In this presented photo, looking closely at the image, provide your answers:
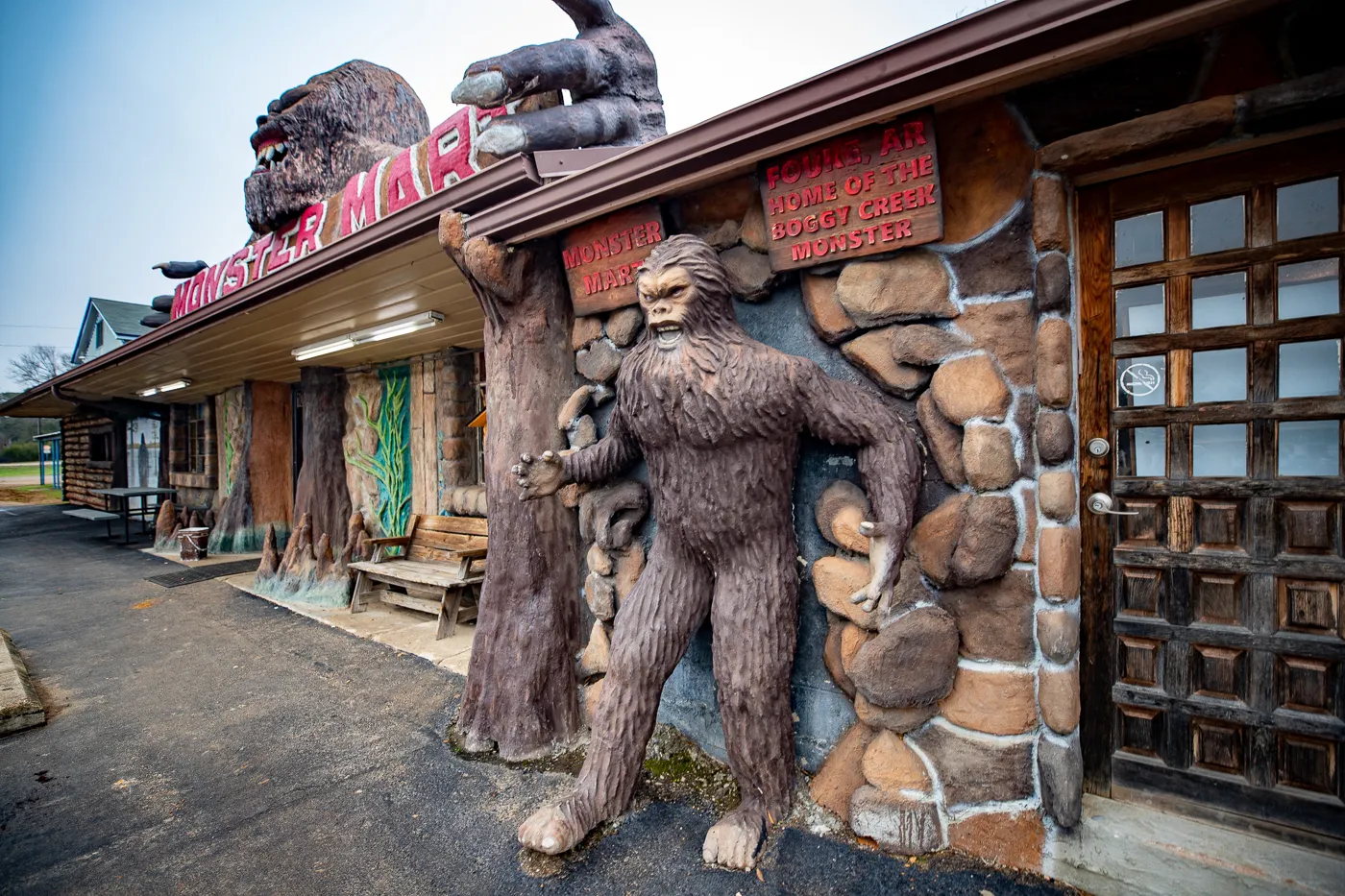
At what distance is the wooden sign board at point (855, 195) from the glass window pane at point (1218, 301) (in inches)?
27.5

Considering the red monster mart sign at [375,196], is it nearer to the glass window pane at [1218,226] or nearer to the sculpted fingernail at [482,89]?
the sculpted fingernail at [482,89]

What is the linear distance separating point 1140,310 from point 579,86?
2.43m

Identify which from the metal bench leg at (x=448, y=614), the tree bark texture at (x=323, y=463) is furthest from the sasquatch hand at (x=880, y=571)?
the tree bark texture at (x=323, y=463)

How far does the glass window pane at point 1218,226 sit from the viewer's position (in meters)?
1.58

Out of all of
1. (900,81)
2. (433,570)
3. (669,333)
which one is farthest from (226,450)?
(900,81)

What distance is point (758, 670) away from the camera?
6.28 ft

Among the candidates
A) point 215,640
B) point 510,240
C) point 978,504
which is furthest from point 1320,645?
point 215,640

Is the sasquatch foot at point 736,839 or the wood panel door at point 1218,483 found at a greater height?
the wood panel door at point 1218,483

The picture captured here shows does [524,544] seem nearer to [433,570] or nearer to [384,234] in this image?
[384,234]

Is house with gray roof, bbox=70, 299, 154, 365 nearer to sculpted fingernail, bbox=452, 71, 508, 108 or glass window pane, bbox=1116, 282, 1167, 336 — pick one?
sculpted fingernail, bbox=452, 71, 508, 108

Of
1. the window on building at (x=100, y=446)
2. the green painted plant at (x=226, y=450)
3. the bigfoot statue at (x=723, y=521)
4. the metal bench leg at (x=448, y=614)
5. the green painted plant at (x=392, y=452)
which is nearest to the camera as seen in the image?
the bigfoot statue at (x=723, y=521)

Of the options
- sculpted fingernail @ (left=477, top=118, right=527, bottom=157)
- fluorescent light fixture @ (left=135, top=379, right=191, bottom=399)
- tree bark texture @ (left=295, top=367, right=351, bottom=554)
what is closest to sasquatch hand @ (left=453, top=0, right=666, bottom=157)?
sculpted fingernail @ (left=477, top=118, right=527, bottom=157)

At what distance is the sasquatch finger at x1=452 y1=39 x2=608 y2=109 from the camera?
8.00ft

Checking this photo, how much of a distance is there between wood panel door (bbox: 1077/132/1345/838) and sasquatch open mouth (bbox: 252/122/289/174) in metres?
5.63
